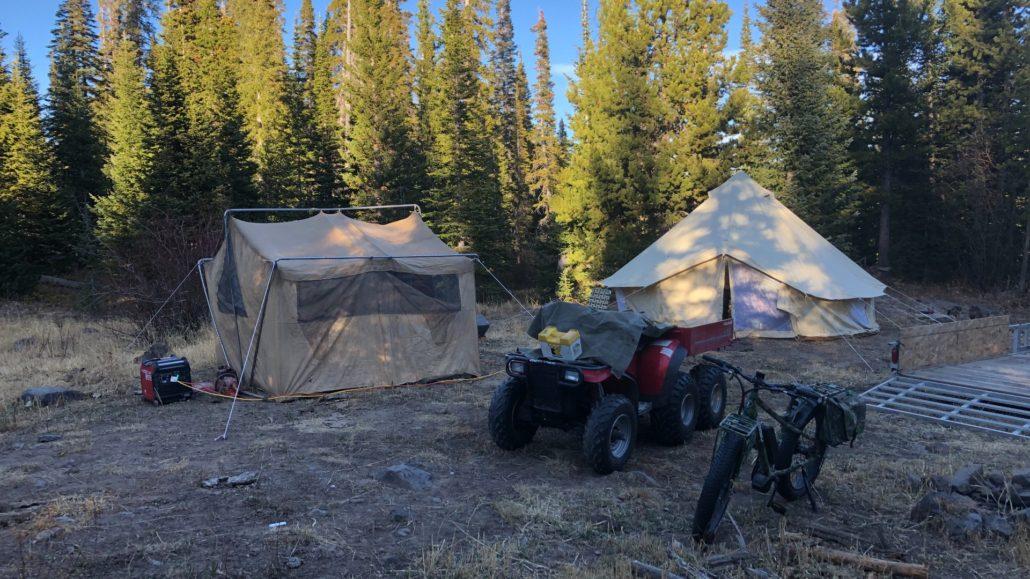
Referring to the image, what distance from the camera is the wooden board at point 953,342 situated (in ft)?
33.0

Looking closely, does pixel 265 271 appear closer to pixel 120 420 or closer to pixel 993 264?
pixel 120 420

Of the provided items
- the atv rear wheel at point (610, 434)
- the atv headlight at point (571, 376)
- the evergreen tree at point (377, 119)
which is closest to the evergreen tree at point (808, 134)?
the evergreen tree at point (377, 119)

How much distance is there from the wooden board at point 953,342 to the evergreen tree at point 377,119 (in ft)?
72.0

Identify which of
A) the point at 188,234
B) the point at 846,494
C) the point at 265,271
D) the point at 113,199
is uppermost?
the point at 113,199

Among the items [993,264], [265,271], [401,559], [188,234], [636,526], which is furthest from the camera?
[993,264]

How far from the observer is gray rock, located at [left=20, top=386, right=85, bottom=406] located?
8812mm

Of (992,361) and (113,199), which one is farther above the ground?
(113,199)

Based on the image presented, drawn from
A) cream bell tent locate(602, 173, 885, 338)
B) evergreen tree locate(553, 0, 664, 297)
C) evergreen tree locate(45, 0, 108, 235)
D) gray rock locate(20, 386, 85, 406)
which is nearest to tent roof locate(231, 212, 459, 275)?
gray rock locate(20, 386, 85, 406)

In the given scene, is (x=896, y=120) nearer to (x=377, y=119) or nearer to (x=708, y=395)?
(x=377, y=119)

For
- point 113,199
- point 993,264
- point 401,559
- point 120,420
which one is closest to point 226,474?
point 401,559

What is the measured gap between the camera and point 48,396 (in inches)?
351

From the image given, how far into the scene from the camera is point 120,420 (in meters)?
7.94

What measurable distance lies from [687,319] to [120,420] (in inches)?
460

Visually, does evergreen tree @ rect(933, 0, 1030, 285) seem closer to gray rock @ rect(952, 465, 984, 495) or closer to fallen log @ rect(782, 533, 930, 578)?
gray rock @ rect(952, 465, 984, 495)
